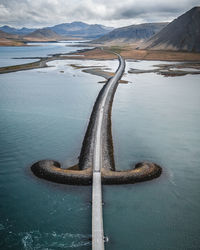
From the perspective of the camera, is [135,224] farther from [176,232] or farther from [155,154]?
[155,154]

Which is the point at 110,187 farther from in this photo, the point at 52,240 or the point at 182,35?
the point at 182,35

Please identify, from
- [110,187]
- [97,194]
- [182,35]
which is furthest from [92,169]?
[182,35]

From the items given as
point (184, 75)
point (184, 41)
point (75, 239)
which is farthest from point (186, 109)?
point (184, 41)

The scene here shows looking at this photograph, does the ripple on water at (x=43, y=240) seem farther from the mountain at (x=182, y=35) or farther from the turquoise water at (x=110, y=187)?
the mountain at (x=182, y=35)

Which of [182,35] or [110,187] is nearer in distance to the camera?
[110,187]

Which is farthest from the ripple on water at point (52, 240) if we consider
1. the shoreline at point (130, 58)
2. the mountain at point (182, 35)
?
the mountain at point (182, 35)

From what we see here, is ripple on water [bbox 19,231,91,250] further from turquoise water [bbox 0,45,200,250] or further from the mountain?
the mountain

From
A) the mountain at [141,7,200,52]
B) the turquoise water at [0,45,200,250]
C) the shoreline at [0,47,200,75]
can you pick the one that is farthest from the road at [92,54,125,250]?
the mountain at [141,7,200,52]
